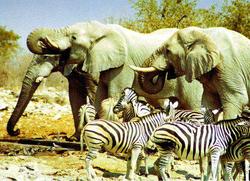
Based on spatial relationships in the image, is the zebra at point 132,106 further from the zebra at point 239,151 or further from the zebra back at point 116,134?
the zebra at point 239,151

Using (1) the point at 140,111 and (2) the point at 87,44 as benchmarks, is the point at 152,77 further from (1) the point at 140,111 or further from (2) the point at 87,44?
(2) the point at 87,44

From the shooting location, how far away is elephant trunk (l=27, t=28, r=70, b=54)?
1530 centimetres

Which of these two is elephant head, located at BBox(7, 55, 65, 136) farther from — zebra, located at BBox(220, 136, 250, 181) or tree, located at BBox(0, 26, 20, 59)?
tree, located at BBox(0, 26, 20, 59)

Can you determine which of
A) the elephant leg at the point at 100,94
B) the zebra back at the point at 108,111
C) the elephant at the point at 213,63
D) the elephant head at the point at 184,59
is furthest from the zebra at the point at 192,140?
the elephant leg at the point at 100,94

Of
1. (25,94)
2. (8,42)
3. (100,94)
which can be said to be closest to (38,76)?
(25,94)

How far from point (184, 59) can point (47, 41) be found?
3865mm

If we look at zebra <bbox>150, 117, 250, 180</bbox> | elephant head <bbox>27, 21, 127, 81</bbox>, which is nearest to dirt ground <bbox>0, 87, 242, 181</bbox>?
zebra <bbox>150, 117, 250, 180</bbox>

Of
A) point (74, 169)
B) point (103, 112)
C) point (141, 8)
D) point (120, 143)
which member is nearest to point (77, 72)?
point (103, 112)

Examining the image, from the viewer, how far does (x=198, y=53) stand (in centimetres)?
1269

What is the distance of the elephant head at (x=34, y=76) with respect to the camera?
15.7 metres

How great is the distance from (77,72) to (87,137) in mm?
6804

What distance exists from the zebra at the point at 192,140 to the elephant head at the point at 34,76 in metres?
7.06

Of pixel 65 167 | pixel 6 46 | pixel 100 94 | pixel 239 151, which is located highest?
pixel 239 151

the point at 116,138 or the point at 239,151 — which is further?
the point at 116,138
